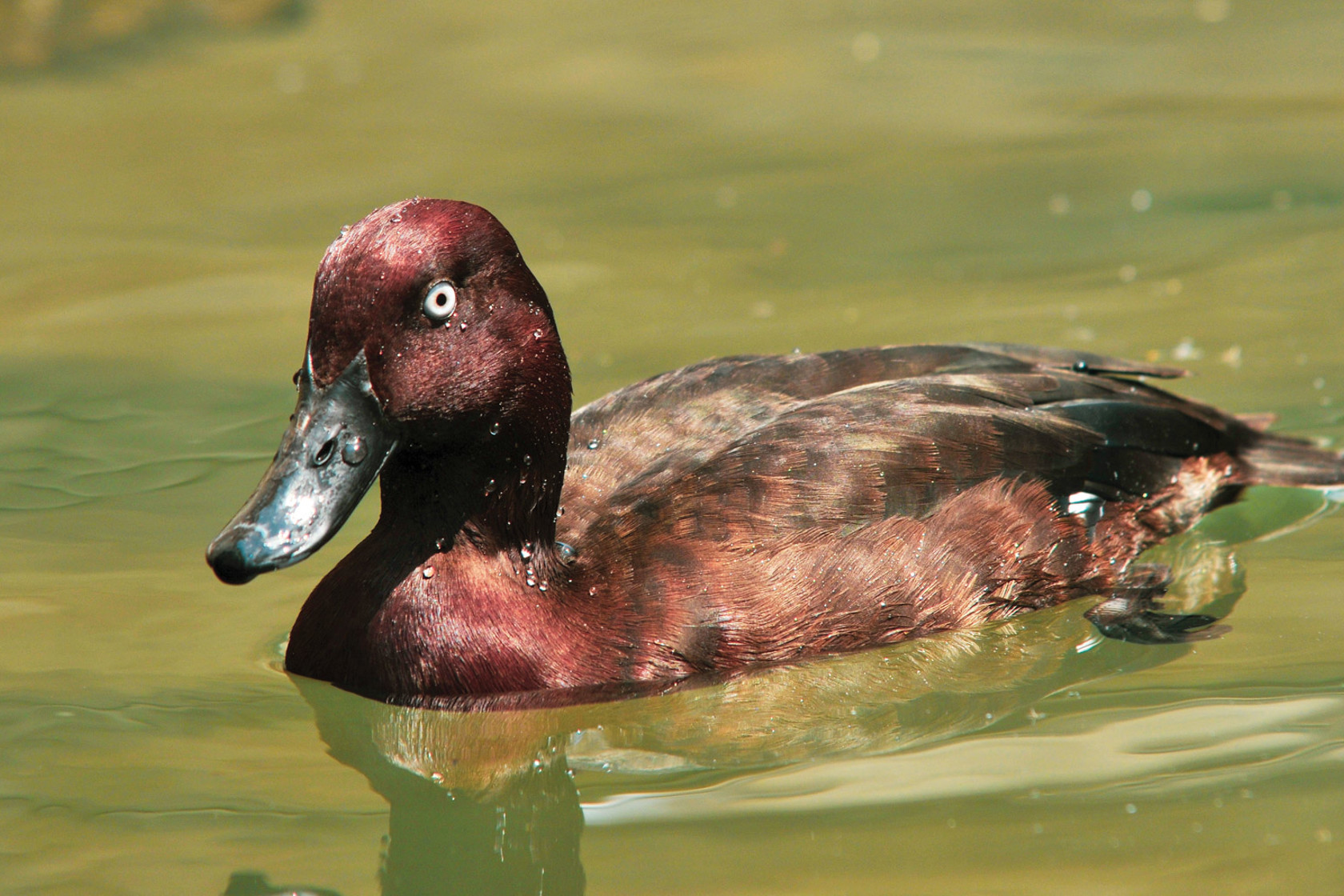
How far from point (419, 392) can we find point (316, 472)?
14.2 inches

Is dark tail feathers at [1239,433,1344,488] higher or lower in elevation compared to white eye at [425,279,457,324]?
lower

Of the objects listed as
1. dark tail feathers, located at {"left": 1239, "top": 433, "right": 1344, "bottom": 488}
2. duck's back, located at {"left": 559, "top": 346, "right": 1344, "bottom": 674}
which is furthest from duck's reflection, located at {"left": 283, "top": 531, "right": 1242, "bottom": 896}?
dark tail feathers, located at {"left": 1239, "top": 433, "right": 1344, "bottom": 488}

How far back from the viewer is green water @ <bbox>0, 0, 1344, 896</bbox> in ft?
13.5

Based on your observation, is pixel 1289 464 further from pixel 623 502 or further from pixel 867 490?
pixel 623 502

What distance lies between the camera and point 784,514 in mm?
5047

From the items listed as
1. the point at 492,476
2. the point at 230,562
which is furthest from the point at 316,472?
the point at 492,476

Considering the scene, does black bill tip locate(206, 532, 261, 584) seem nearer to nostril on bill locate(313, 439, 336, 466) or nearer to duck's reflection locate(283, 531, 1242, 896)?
nostril on bill locate(313, 439, 336, 466)

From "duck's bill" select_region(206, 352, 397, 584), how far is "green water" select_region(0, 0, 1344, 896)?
657 mm

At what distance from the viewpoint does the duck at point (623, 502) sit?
4.56 metres

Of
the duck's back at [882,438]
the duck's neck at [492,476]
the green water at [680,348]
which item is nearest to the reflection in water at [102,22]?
the green water at [680,348]

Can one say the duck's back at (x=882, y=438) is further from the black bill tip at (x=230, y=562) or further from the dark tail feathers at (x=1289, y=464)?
the black bill tip at (x=230, y=562)

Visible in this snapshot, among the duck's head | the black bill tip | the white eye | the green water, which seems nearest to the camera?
the green water

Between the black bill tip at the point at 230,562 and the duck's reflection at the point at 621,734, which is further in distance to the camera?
the black bill tip at the point at 230,562

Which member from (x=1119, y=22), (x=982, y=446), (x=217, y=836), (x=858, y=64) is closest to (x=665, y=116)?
(x=858, y=64)
